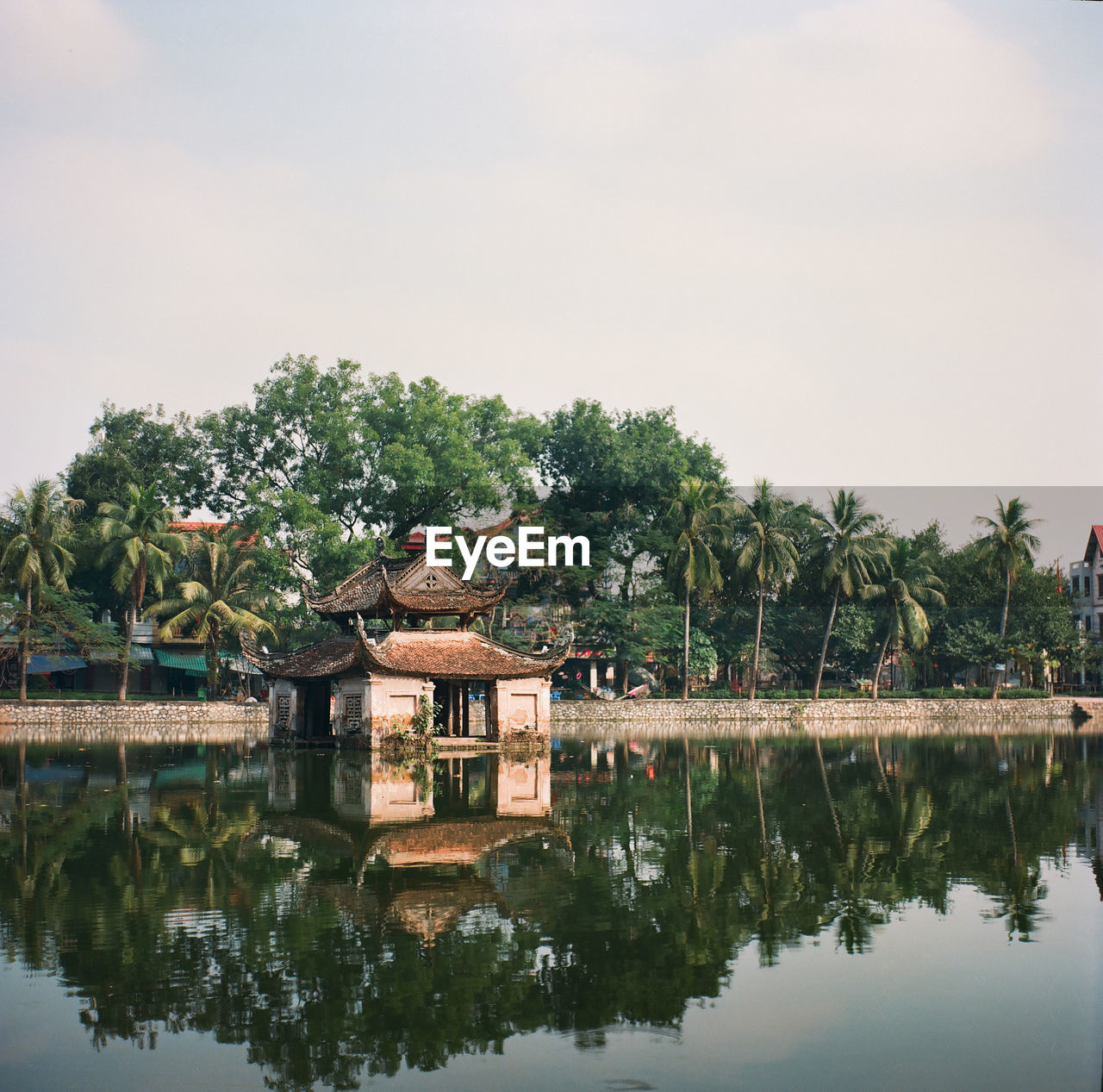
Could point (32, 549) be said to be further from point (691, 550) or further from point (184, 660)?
point (691, 550)

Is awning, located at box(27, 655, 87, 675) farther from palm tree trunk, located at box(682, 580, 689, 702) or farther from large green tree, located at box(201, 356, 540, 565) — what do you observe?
palm tree trunk, located at box(682, 580, 689, 702)

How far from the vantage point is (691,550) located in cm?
4491

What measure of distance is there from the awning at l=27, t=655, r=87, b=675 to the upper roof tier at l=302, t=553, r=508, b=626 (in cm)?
1826

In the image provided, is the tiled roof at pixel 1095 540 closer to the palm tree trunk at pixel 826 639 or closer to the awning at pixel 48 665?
the palm tree trunk at pixel 826 639

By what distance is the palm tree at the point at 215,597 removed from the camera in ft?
133

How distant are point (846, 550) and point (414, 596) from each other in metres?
24.2

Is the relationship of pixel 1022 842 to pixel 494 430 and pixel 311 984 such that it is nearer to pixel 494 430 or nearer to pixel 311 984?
pixel 311 984

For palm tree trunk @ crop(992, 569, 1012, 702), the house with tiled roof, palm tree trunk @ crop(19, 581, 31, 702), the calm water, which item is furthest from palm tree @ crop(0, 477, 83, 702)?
the house with tiled roof

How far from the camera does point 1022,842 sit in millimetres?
14172

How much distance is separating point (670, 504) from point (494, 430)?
8.34m

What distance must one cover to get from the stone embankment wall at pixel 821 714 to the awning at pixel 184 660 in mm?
15399

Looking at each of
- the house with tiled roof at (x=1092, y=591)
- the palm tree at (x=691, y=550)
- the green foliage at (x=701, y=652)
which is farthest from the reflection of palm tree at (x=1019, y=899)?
the house with tiled roof at (x=1092, y=591)

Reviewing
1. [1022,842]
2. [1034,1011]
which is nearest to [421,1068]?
[1034,1011]

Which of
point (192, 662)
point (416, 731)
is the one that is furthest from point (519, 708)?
point (192, 662)
